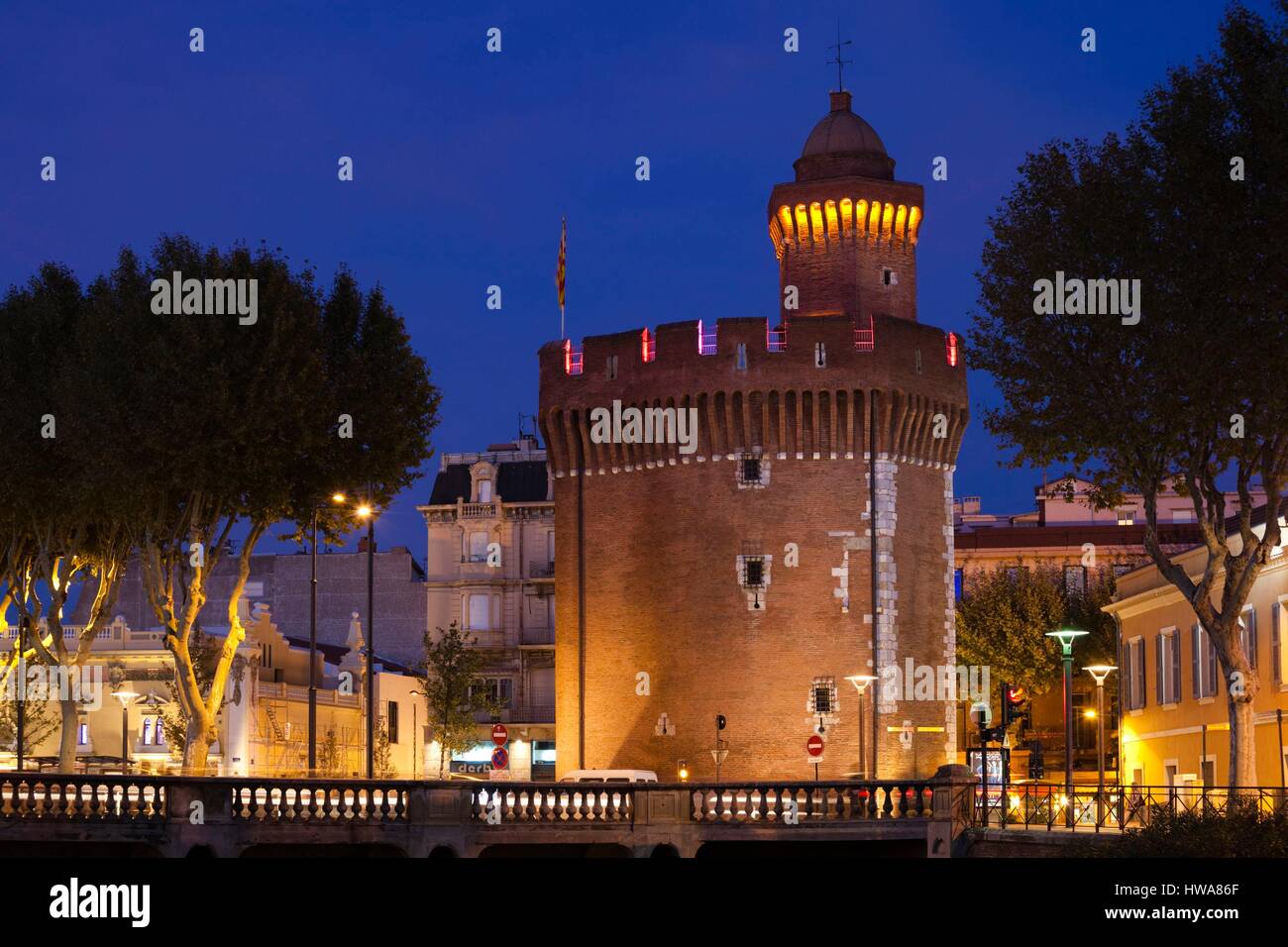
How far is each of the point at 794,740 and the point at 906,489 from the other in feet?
29.6

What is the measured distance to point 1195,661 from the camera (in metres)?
55.3

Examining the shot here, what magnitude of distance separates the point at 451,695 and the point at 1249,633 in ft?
143

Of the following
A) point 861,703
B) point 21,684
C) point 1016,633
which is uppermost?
point 1016,633

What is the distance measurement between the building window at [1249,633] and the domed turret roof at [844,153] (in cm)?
2501

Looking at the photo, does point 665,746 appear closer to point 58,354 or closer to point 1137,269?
point 58,354

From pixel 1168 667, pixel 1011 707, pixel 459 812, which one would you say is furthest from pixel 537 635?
pixel 459 812

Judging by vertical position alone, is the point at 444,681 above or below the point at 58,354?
below

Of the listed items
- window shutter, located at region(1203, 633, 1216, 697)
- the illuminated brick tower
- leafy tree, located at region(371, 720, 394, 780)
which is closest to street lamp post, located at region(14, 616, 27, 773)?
the illuminated brick tower

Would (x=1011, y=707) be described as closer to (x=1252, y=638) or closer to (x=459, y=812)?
(x=1252, y=638)

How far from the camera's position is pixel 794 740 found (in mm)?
61156

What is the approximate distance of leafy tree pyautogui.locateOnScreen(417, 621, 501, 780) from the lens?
86000mm

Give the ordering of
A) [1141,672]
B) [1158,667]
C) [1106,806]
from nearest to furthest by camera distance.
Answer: [1106,806] < [1158,667] < [1141,672]

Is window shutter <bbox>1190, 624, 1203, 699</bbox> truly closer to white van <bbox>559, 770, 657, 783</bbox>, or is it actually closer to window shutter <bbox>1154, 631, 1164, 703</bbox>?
window shutter <bbox>1154, 631, 1164, 703</bbox>
